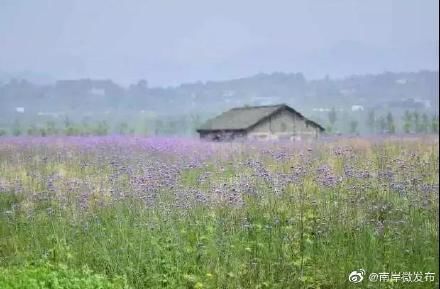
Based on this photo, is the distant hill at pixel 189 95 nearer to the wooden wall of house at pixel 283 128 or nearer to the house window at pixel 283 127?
the wooden wall of house at pixel 283 128

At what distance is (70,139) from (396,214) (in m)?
4.82

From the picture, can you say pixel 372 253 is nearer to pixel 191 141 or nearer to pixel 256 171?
pixel 256 171

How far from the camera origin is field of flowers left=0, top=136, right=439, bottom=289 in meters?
5.12

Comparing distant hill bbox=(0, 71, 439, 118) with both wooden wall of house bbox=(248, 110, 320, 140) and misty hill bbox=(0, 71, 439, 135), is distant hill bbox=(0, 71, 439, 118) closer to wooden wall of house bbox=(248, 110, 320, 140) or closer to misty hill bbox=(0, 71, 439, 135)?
misty hill bbox=(0, 71, 439, 135)

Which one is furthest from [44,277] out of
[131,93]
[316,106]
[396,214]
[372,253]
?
[316,106]

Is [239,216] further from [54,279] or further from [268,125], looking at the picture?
[268,125]

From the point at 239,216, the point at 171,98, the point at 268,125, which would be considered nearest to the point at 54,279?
the point at 239,216

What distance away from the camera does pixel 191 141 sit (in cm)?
779

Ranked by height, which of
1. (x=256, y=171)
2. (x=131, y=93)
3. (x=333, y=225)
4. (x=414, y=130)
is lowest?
(x=333, y=225)

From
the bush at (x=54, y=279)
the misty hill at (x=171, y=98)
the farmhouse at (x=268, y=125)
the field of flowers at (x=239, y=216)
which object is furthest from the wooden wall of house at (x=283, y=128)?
the bush at (x=54, y=279)

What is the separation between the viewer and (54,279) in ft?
16.1

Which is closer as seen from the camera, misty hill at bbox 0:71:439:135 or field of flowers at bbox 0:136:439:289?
field of flowers at bbox 0:136:439:289

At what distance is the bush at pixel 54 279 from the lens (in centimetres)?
489

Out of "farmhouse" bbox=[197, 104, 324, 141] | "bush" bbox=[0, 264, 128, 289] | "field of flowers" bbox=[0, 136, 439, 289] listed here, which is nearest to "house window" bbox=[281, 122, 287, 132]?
"farmhouse" bbox=[197, 104, 324, 141]
